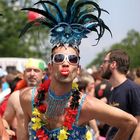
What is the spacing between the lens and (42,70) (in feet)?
31.0

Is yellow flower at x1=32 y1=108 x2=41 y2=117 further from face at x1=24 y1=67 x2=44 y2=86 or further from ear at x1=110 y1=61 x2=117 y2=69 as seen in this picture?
face at x1=24 y1=67 x2=44 y2=86

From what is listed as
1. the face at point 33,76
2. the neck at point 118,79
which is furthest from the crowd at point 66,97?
the face at point 33,76

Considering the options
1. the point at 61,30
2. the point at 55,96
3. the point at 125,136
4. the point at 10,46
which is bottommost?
the point at 10,46

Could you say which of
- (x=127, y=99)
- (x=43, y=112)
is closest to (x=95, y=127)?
(x=127, y=99)

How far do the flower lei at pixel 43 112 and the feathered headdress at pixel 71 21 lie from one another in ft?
1.58

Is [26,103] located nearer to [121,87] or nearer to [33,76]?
[121,87]

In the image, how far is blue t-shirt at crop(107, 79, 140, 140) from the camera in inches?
282

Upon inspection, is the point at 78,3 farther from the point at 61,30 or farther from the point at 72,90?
the point at 72,90

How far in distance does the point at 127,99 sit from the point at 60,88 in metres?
1.70

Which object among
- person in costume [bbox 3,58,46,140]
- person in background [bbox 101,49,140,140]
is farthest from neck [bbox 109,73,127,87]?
person in costume [bbox 3,58,46,140]

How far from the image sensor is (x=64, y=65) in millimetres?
5758

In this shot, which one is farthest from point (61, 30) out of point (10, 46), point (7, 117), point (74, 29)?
point (10, 46)

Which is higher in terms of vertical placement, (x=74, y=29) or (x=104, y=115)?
(x=74, y=29)

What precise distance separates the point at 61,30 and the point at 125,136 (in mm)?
A: 1254
